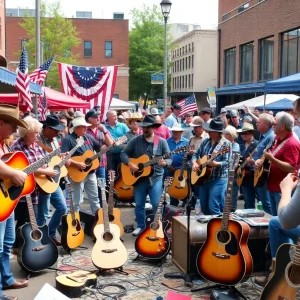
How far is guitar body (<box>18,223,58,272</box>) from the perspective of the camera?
6.17 metres

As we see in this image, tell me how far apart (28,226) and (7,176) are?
1874mm

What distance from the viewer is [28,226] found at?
6.30 m

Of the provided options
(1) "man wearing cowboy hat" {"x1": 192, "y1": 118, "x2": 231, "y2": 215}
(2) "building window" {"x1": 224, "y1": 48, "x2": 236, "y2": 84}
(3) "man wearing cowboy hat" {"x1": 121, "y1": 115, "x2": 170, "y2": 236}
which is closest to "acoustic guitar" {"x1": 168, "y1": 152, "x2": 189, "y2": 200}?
(3) "man wearing cowboy hat" {"x1": 121, "y1": 115, "x2": 170, "y2": 236}

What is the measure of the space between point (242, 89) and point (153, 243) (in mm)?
26548

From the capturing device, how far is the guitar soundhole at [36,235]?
6.30 meters

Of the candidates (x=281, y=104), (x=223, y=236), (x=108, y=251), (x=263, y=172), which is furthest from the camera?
(x=281, y=104)

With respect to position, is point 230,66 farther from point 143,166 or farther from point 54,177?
point 54,177

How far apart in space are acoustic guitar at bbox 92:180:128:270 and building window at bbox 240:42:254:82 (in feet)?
91.2

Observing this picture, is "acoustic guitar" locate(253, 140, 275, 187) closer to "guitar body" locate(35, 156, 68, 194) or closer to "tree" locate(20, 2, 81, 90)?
"guitar body" locate(35, 156, 68, 194)

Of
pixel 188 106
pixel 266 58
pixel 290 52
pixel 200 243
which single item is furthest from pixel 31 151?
pixel 266 58

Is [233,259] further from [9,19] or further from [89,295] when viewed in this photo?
[9,19]

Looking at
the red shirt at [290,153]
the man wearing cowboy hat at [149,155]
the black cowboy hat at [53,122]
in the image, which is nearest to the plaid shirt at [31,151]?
the black cowboy hat at [53,122]

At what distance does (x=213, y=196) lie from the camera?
24.1 ft

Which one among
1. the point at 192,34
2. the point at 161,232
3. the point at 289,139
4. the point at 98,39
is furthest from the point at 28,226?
the point at 192,34
